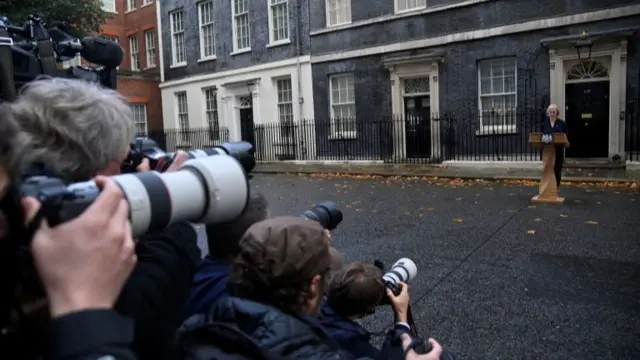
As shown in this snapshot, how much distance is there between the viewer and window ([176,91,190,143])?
26.4 m

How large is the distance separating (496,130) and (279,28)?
9907 millimetres

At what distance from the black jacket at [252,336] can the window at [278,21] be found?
820 inches

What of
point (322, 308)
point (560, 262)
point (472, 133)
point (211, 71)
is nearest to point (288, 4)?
point (211, 71)

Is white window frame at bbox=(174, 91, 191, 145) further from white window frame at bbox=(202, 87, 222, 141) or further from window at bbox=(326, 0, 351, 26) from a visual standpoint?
window at bbox=(326, 0, 351, 26)

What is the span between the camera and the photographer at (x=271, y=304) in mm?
1381

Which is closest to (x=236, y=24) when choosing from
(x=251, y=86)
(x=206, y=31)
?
(x=206, y=31)

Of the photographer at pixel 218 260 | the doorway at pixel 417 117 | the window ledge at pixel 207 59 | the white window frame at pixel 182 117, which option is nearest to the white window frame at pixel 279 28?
the window ledge at pixel 207 59

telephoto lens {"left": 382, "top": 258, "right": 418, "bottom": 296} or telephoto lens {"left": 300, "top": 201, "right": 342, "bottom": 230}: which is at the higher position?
telephoto lens {"left": 300, "top": 201, "right": 342, "bottom": 230}

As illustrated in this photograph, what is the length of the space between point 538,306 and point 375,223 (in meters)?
3.90

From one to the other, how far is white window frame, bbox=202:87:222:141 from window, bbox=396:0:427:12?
979 cm

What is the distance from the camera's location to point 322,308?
7.09 feet

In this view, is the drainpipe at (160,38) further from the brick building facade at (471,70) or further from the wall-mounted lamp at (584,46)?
the wall-mounted lamp at (584,46)

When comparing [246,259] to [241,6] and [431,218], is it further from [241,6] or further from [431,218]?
[241,6]

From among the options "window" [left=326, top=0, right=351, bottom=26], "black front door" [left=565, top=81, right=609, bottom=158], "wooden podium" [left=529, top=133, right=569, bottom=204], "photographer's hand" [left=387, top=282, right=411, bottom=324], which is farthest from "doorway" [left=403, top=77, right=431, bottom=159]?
"photographer's hand" [left=387, top=282, right=411, bottom=324]
